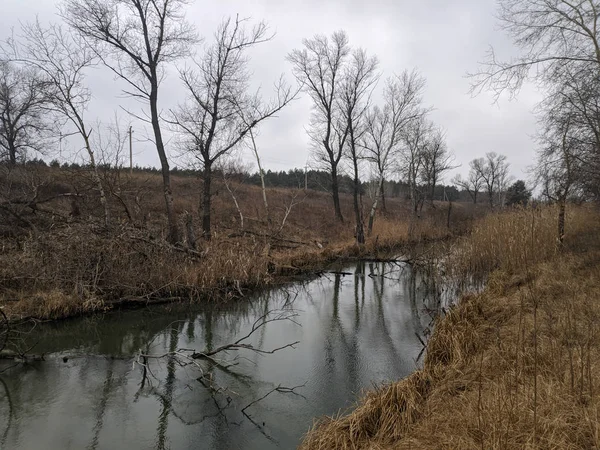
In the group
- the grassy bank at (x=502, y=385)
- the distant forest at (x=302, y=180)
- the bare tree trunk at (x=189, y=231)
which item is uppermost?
the distant forest at (x=302, y=180)

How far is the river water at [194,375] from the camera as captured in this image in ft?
14.1

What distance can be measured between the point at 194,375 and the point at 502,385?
440 centimetres

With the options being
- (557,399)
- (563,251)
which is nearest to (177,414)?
(557,399)

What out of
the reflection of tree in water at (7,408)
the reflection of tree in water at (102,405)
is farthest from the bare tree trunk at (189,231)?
the reflection of tree in water at (7,408)

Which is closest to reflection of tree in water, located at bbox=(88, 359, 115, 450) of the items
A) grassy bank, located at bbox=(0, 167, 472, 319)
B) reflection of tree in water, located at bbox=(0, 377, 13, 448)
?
reflection of tree in water, located at bbox=(0, 377, 13, 448)

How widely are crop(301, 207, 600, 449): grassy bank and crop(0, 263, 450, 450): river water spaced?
3.24 feet

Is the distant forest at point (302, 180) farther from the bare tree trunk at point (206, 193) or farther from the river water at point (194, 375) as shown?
the river water at point (194, 375)

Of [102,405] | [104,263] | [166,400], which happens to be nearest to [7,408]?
[102,405]

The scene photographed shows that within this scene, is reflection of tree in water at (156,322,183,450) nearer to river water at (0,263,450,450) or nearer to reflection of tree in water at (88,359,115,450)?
river water at (0,263,450,450)

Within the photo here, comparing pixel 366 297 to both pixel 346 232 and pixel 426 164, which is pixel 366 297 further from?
pixel 426 164

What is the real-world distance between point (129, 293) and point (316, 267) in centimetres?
758

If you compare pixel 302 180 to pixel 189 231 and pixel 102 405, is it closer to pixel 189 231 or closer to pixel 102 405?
pixel 189 231

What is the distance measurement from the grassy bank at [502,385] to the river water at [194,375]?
38.9 inches

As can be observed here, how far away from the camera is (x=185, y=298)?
9.82 m
